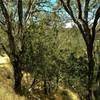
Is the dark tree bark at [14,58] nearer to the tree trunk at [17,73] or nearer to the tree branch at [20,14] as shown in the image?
the tree trunk at [17,73]

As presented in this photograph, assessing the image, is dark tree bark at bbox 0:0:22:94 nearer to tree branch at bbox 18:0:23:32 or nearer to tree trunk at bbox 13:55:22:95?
tree trunk at bbox 13:55:22:95

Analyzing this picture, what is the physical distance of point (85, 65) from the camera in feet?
95.9

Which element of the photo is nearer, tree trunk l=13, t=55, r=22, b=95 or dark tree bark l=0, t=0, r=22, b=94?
dark tree bark l=0, t=0, r=22, b=94

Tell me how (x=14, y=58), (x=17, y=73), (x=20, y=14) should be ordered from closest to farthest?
(x=20, y=14) < (x=14, y=58) < (x=17, y=73)

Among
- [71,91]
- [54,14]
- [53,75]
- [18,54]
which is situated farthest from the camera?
[71,91]

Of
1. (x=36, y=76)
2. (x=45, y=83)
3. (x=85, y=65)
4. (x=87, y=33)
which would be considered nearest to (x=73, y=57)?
(x=85, y=65)

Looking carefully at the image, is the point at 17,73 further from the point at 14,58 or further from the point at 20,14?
the point at 20,14

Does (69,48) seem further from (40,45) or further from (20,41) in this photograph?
(20,41)

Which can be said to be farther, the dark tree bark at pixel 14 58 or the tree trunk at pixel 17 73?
the tree trunk at pixel 17 73

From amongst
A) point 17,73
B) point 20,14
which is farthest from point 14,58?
point 20,14

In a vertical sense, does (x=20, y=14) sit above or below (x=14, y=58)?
above

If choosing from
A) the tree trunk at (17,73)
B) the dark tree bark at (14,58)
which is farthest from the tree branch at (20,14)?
the tree trunk at (17,73)

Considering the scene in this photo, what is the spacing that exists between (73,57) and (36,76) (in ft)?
21.4

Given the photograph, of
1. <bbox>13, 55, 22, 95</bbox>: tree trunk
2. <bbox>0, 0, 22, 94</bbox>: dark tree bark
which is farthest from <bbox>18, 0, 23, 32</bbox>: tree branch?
<bbox>13, 55, 22, 95</bbox>: tree trunk
